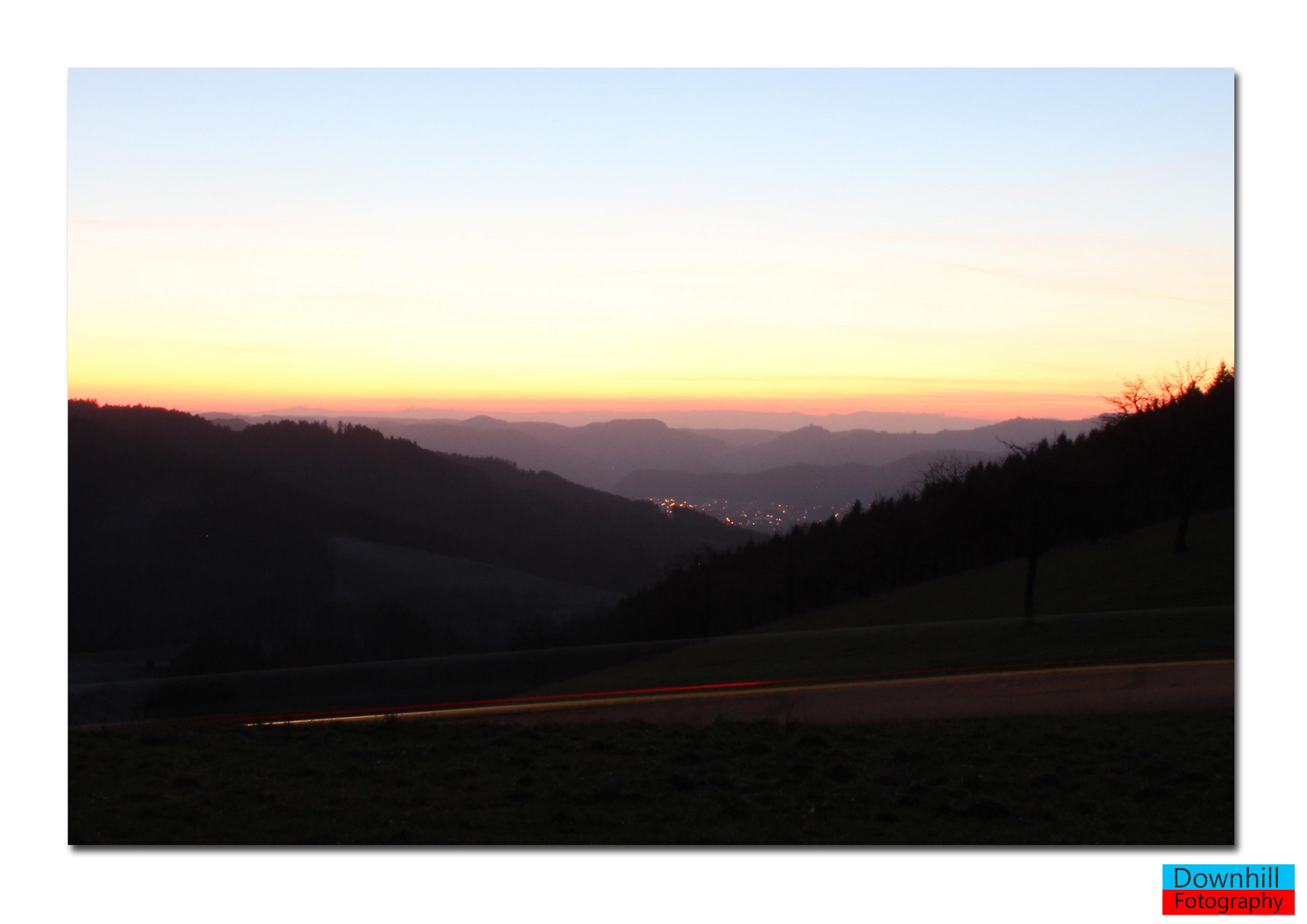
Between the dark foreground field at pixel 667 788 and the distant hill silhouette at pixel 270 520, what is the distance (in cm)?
195

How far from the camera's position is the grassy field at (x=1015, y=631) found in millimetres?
16188

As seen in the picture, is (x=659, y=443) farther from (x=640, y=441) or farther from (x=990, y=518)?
(x=990, y=518)

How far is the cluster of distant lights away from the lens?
98.2 meters

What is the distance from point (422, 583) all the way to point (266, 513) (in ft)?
34.8

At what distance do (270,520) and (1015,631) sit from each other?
136 ft

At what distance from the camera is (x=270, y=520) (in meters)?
46.9

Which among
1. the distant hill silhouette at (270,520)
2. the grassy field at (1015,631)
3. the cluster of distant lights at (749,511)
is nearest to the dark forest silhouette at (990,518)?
the grassy field at (1015,631)

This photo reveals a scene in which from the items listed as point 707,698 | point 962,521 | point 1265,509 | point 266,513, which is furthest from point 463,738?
point 266,513

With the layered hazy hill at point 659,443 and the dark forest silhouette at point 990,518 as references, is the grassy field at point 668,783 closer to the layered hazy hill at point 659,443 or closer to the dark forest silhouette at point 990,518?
the dark forest silhouette at point 990,518
